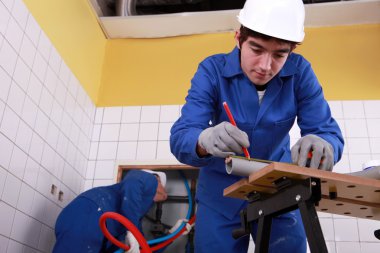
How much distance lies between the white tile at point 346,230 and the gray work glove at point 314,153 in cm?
182

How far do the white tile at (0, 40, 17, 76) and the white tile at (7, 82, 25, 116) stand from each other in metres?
0.09

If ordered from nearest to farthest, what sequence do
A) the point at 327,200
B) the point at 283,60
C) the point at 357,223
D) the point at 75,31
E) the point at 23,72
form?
the point at 327,200
the point at 283,60
the point at 23,72
the point at 357,223
the point at 75,31

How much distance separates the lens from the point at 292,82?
5.33ft

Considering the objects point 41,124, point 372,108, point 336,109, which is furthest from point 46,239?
point 372,108

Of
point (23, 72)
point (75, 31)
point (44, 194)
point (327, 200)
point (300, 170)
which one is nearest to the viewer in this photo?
point (300, 170)

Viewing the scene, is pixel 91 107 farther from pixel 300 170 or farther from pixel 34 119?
pixel 300 170

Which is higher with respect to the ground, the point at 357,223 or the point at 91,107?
the point at 91,107

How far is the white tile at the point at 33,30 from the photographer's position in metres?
2.50

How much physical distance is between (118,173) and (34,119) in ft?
2.97

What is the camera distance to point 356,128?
3.22 metres

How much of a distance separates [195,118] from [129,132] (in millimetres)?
2001

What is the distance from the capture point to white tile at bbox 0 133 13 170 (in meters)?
2.18

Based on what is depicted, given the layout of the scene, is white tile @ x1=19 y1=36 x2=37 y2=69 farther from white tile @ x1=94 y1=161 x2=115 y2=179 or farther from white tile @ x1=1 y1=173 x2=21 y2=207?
white tile @ x1=94 y1=161 x2=115 y2=179

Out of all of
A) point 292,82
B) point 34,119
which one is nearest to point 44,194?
point 34,119
